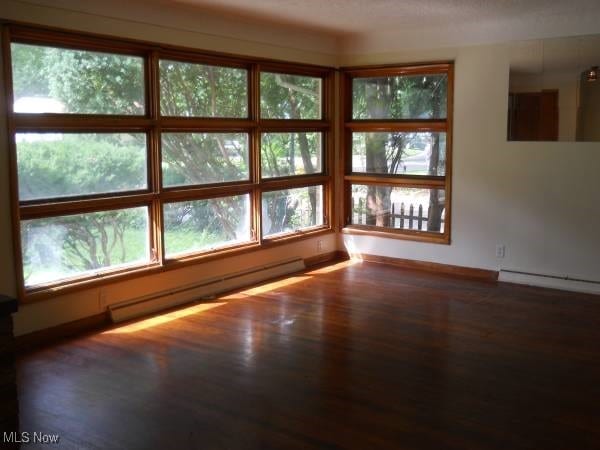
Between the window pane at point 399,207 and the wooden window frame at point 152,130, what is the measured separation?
62 centimetres

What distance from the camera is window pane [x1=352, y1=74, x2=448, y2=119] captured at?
6836 mm

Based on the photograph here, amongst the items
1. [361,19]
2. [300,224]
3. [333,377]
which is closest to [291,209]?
[300,224]

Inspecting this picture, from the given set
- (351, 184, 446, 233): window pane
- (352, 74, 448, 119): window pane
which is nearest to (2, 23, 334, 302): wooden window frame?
(352, 74, 448, 119): window pane

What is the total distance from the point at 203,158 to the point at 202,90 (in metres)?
0.62

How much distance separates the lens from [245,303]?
5.70 meters

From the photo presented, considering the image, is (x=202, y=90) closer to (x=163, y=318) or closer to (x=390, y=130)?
(x=163, y=318)

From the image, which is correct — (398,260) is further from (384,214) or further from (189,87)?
(189,87)

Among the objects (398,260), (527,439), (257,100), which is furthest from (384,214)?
(527,439)

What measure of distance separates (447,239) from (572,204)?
134 cm

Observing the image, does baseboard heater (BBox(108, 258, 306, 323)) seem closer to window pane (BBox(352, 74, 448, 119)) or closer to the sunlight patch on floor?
the sunlight patch on floor

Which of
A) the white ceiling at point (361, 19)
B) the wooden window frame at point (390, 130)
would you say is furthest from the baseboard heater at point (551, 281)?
the white ceiling at point (361, 19)

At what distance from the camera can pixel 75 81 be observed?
4.75 meters

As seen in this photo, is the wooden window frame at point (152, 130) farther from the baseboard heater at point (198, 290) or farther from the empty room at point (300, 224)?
the baseboard heater at point (198, 290)

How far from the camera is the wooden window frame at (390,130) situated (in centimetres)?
677
